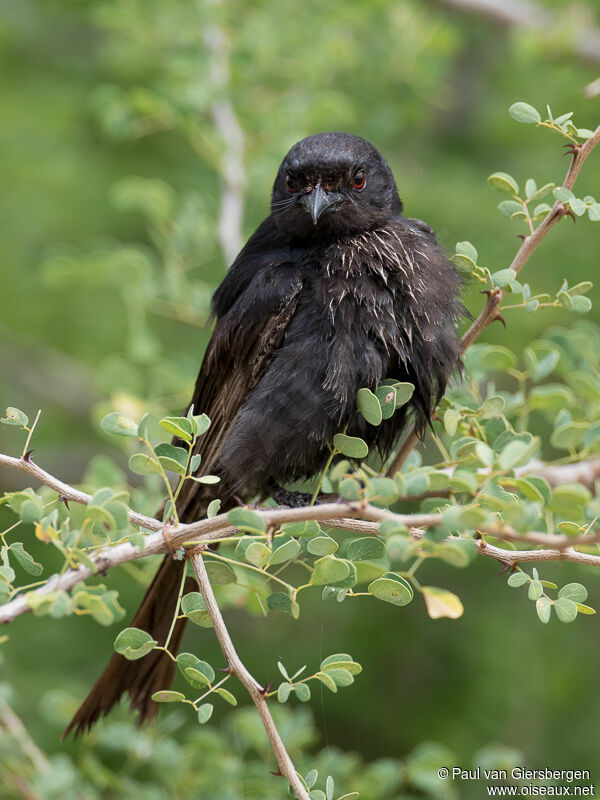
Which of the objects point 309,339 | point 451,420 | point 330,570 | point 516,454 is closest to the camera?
point 516,454

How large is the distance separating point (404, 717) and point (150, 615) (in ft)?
10.5

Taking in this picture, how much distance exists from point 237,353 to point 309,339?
342 millimetres

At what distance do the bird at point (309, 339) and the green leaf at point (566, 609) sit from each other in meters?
0.92

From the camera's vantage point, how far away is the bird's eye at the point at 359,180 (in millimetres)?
3497

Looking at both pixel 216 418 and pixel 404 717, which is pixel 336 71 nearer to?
pixel 216 418

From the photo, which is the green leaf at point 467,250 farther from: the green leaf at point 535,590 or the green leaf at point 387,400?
the green leaf at point 535,590

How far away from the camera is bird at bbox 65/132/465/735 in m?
3.08

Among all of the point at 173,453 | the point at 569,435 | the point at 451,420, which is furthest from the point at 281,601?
the point at 569,435

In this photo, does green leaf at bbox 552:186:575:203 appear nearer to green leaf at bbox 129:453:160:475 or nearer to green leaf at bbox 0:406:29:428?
green leaf at bbox 129:453:160:475

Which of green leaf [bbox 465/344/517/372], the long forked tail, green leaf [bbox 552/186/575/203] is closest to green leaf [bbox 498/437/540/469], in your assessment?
green leaf [bbox 552/186/575/203]

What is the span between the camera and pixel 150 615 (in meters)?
3.47

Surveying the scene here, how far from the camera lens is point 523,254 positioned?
104 inches

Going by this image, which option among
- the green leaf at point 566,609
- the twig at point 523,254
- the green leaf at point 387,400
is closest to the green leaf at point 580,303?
the twig at point 523,254

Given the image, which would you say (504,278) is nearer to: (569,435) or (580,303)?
(580,303)
